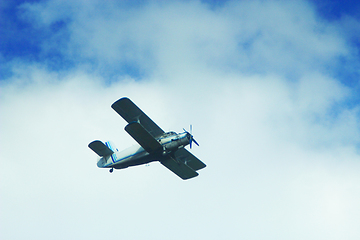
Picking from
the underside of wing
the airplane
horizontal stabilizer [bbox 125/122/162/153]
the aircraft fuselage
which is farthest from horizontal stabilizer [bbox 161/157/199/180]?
horizontal stabilizer [bbox 125/122/162/153]

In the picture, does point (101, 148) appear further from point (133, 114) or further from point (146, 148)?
point (133, 114)

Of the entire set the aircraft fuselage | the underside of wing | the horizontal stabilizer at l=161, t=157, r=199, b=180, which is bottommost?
the aircraft fuselage

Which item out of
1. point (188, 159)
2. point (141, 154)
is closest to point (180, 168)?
point (188, 159)

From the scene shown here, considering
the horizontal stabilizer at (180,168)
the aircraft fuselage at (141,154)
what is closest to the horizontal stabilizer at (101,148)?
the aircraft fuselage at (141,154)

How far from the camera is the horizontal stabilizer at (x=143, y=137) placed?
104ft

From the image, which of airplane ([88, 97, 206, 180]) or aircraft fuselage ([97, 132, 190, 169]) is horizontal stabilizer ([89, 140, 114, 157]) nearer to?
airplane ([88, 97, 206, 180])

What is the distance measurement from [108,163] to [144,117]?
6547 millimetres

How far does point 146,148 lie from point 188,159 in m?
6.29

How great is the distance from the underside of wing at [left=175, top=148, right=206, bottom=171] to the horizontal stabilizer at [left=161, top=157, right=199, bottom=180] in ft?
2.31

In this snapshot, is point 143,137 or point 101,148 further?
point 101,148

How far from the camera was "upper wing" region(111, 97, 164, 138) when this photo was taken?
3278 cm

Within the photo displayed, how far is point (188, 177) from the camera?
39.2 metres

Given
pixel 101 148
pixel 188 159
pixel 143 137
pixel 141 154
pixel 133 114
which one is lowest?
pixel 141 154

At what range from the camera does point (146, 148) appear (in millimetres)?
33938
